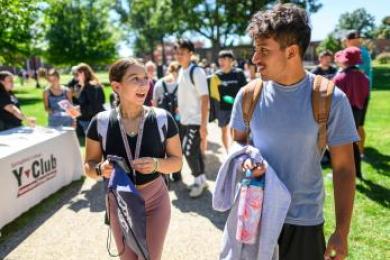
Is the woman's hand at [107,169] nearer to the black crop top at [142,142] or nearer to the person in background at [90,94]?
the black crop top at [142,142]

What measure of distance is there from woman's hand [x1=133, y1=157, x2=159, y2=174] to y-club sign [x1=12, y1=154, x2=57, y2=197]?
11.1ft

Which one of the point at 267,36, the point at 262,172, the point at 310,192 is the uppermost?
the point at 267,36

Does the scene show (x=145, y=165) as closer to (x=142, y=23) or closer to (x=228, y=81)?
(x=228, y=81)

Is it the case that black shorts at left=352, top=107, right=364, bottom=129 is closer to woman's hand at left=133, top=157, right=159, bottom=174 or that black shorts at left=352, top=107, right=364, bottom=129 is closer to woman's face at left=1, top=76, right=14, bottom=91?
woman's hand at left=133, top=157, right=159, bottom=174

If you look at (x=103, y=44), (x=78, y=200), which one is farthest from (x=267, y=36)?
(x=103, y=44)

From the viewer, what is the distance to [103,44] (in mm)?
40188

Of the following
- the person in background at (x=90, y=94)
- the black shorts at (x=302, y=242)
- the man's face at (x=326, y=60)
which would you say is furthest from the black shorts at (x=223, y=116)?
the black shorts at (x=302, y=242)

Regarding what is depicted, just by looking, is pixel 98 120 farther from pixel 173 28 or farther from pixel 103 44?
pixel 173 28

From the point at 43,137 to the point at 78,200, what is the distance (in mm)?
1154

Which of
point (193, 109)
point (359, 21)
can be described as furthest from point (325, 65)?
point (359, 21)

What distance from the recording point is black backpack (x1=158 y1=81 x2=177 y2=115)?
685cm

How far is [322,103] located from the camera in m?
2.05

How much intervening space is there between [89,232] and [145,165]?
2.90 metres

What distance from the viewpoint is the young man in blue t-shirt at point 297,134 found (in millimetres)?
2068
